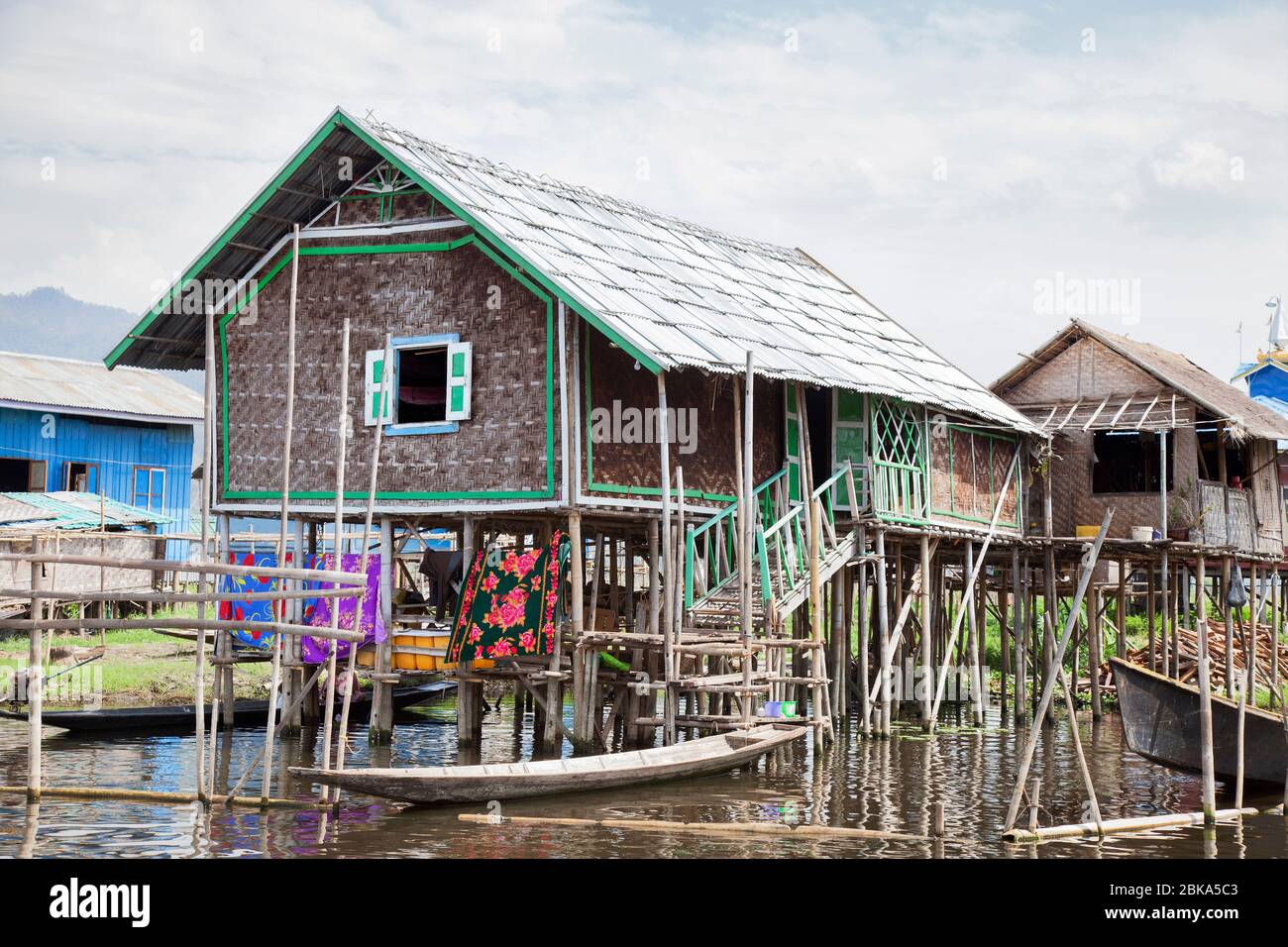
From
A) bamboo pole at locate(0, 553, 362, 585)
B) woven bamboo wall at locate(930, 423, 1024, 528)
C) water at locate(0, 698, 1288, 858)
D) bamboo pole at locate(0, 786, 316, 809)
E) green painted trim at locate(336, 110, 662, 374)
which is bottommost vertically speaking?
water at locate(0, 698, 1288, 858)

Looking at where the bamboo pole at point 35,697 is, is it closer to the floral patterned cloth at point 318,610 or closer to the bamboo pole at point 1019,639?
the floral patterned cloth at point 318,610

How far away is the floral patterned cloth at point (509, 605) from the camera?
16.3 metres

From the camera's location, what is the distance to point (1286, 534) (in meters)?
25.6

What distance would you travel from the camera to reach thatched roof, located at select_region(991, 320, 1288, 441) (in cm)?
2166

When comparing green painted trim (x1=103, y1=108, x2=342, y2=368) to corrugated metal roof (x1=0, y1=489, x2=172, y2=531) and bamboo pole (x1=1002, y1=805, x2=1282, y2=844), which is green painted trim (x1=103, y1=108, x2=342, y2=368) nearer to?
corrugated metal roof (x1=0, y1=489, x2=172, y2=531)

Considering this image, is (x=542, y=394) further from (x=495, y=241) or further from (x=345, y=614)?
(x=345, y=614)

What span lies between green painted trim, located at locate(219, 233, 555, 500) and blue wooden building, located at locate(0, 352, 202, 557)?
10.8 m

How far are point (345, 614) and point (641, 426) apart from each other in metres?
4.16

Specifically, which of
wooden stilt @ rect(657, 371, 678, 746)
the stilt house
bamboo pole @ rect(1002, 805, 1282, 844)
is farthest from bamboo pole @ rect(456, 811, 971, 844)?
the stilt house
